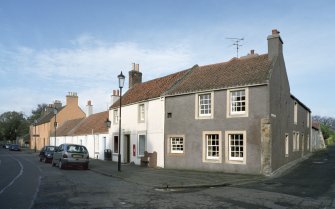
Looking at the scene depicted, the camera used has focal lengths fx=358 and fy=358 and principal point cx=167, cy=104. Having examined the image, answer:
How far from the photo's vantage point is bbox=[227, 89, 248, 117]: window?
21.3 metres

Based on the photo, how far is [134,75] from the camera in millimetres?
37438

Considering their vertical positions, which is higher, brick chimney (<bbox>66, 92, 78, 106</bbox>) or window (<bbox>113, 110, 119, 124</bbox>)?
brick chimney (<bbox>66, 92, 78, 106</bbox>)

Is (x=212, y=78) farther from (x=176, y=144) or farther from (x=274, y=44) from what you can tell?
(x=176, y=144)

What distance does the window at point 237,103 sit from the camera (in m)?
21.3

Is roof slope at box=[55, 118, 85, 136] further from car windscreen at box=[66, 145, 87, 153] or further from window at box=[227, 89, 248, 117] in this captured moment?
window at box=[227, 89, 248, 117]

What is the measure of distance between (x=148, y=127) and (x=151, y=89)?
12.1ft

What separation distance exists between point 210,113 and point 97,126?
22.0 meters

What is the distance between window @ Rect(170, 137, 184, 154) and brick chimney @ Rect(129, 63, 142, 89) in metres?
12.9

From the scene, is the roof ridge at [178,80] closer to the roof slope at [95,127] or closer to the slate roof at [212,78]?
the slate roof at [212,78]

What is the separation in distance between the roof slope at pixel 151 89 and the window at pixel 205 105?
12.4ft

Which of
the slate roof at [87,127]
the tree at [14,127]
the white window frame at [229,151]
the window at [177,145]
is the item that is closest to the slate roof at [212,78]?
the white window frame at [229,151]

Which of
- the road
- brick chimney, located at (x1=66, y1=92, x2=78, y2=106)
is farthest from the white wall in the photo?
brick chimney, located at (x1=66, y1=92, x2=78, y2=106)

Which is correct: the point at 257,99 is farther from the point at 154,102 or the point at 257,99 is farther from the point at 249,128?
Answer: the point at 154,102

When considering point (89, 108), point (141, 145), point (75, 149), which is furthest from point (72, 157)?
point (89, 108)
